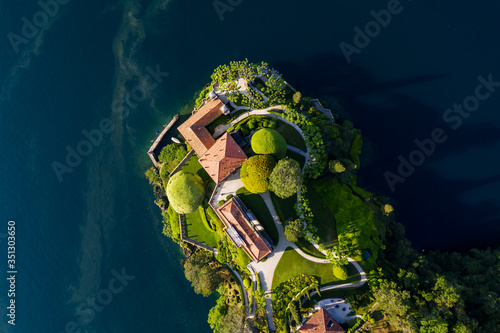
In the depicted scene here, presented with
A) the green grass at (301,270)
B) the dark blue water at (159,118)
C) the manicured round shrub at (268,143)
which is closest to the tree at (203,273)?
the dark blue water at (159,118)

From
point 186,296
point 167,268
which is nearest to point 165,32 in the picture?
point 167,268

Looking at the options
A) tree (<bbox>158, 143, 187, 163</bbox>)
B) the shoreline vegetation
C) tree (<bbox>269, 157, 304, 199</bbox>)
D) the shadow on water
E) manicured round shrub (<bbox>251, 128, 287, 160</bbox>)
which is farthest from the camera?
tree (<bbox>158, 143, 187, 163</bbox>)

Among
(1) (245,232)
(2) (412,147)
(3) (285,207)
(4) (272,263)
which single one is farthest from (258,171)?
(2) (412,147)

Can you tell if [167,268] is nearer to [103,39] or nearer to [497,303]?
[103,39]

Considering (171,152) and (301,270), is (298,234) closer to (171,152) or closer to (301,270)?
(301,270)

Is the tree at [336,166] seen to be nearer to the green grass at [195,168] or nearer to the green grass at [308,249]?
the green grass at [308,249]

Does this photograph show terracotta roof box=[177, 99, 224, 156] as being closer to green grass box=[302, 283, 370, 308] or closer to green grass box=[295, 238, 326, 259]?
green grass box=[295, 238, 326, 259]

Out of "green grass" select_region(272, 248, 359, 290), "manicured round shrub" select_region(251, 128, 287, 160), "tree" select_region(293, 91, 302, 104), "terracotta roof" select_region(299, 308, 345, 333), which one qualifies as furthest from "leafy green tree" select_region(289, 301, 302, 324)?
"tree" select_region(293, 91, 302, 104)
